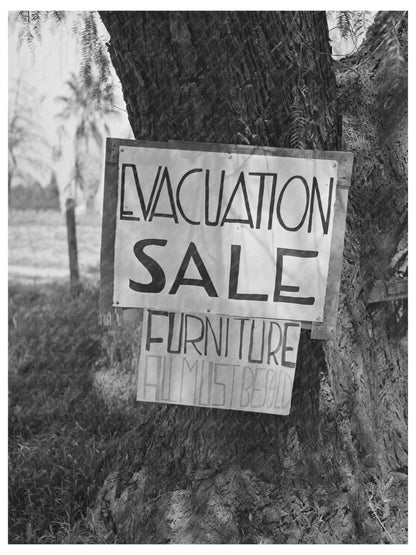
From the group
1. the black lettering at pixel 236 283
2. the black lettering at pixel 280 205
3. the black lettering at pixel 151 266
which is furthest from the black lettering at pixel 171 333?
the black lettering at pixel 280 205

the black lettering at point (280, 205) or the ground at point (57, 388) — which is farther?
the ground at point (57, 388)

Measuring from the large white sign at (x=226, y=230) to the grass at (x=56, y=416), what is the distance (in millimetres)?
1170

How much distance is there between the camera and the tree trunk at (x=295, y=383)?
7.74ft

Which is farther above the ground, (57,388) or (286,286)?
(286,286)

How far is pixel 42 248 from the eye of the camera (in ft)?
20.5

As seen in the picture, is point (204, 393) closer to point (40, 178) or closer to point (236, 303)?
point (236, 303)

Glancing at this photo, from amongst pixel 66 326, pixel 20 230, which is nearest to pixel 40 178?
pixel 20 230

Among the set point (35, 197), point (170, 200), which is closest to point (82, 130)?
point (35, 197)

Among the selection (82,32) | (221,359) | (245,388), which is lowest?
(245,388)

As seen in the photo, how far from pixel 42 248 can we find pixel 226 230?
408 cm

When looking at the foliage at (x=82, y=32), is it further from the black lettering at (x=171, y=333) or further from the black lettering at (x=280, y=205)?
the black lettering at (x=171, y=333)

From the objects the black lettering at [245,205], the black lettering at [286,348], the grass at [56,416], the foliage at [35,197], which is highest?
the foliage at [35,197]

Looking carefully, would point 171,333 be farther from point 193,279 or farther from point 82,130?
point 82,130

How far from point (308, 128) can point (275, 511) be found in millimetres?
1512
